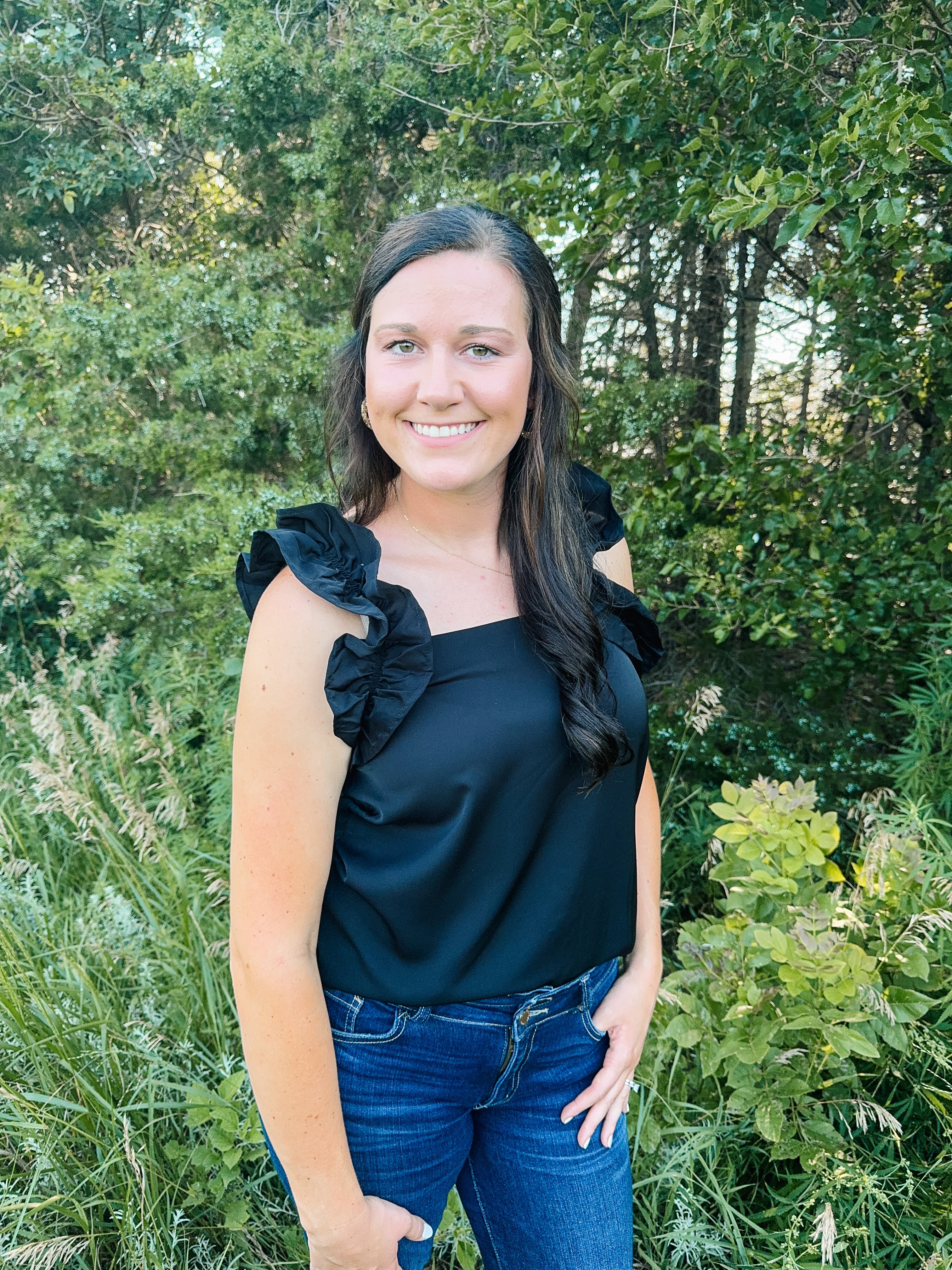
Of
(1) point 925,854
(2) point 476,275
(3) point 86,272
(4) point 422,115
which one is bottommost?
(1) point 925,854

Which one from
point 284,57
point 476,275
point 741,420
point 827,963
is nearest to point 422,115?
point 284,57

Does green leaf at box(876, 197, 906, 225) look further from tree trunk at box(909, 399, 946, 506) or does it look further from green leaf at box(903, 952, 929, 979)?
green leaf at box(903, 952, 929, 979)

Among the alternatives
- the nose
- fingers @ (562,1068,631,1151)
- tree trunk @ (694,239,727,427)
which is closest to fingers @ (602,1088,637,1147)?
fingers @ (562,1068,631,1151)

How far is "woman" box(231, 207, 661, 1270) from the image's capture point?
123cm

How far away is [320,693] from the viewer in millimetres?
1201

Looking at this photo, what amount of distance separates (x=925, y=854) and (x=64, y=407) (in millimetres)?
3935

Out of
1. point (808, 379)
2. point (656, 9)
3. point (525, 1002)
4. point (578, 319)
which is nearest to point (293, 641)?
point (525, 1002)

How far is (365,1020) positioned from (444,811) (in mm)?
356

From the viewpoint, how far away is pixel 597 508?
1.83m

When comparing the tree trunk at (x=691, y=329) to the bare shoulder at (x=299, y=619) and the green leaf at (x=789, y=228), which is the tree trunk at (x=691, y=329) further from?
the bare shoulder at (x=299, y=619)

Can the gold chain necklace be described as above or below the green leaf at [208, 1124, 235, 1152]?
above

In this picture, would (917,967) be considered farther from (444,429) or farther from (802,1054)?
(444,429)

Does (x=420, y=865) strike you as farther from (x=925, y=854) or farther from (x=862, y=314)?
(x=862, y=314)

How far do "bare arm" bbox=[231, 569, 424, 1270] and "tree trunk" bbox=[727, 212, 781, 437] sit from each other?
341 centimetres
